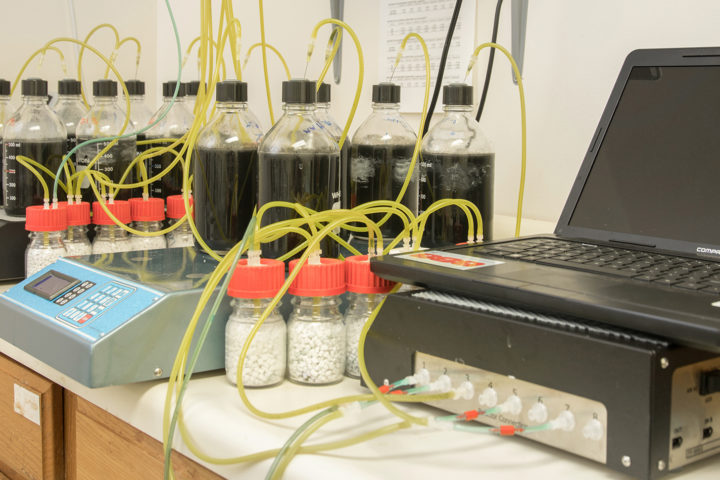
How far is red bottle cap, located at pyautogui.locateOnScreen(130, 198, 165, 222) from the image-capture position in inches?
51.7

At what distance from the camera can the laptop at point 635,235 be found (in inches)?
25.5

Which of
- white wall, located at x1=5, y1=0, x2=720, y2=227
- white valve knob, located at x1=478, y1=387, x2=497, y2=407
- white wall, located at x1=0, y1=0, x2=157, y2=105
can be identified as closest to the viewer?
white valve knob, located at x1=478, y1=387, x2=497, y2=407

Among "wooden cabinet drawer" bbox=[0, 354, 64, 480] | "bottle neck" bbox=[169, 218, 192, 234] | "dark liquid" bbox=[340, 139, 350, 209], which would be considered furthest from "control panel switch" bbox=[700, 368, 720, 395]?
"bottle neck" bbox=[169, 218, 192, 234]

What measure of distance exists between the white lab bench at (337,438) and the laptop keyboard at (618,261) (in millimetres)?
170

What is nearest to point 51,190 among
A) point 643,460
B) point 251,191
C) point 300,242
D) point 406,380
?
point 251,191

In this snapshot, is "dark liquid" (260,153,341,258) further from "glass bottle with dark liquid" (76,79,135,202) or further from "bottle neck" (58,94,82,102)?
"bottle neck" (58,94,82,102)

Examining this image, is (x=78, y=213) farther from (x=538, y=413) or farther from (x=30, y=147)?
(x=538, y=413)

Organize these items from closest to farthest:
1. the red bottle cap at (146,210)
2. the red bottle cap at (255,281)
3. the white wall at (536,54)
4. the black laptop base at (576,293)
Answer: the black laptop base at (576,293) → the red bottle cap at (255,281) → the white wall at (536,54) → the red bottle cap at (146,210)

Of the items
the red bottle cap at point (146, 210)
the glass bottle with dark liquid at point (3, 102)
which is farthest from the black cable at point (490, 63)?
the glass bottle with dark liquid at point (3, 102)

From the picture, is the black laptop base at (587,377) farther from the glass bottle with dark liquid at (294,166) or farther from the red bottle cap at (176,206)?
the red bottle cap at (176,206)

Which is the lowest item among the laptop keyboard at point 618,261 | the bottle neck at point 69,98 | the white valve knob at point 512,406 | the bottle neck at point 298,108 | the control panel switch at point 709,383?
the white valve knob at point 512,406

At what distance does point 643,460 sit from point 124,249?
0.99m

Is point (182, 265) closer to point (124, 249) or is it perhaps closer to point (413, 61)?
point (124, 249)

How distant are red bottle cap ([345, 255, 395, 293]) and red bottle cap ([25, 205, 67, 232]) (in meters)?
0.59
